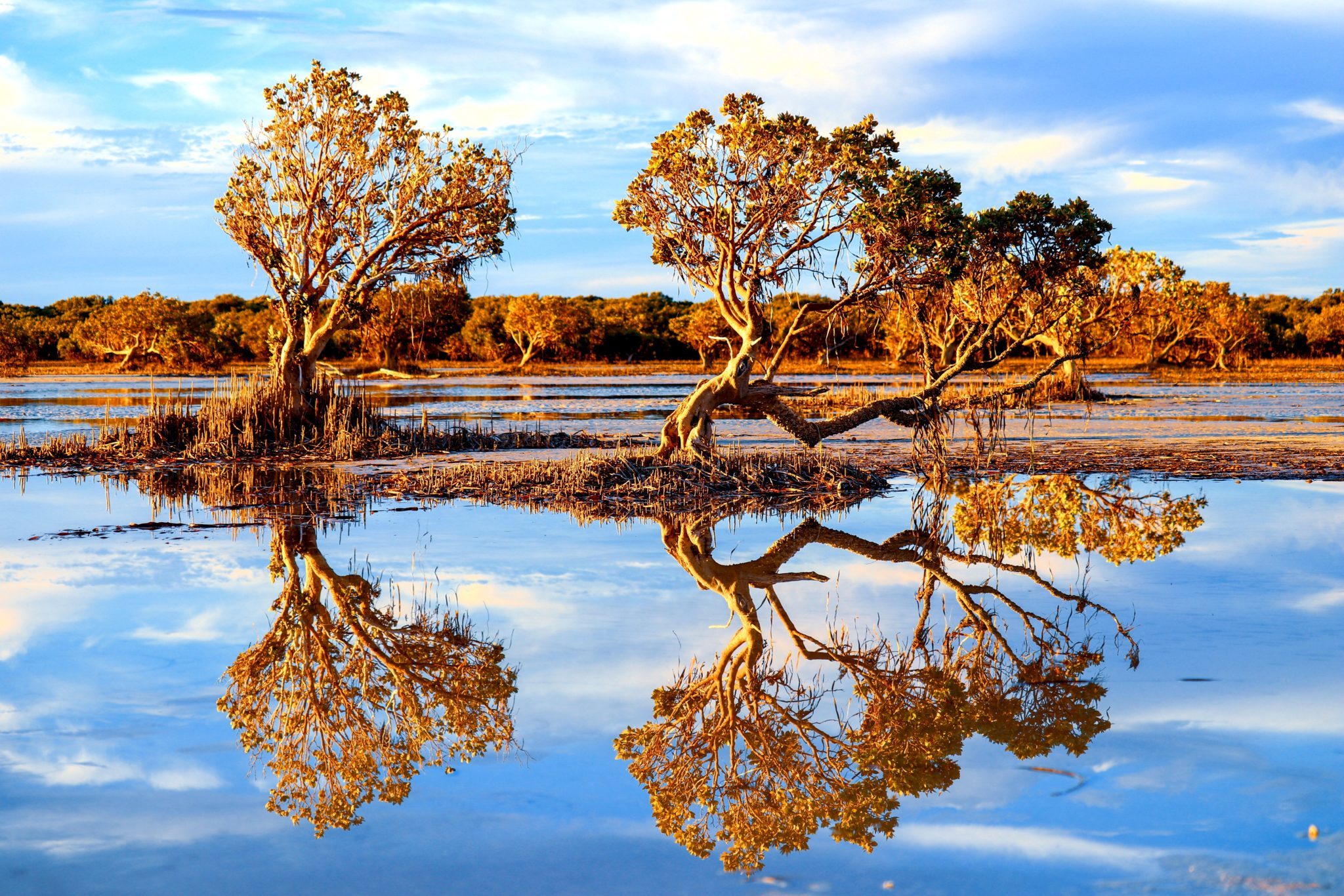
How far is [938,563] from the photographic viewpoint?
10.8 m

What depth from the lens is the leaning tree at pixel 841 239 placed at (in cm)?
1541

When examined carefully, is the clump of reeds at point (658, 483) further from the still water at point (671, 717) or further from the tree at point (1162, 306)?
the tree at point (1162, 306)

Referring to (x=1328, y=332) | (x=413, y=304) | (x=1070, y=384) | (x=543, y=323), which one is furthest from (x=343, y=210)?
(x=1328, y=332)

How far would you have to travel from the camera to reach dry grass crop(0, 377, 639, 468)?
66.2 ft

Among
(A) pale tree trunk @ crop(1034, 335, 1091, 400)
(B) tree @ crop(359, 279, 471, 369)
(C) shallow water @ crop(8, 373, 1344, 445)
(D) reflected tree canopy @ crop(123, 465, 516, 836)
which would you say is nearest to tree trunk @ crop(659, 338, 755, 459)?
(C) shallow water @ crop(8, 373, 1344, 445)

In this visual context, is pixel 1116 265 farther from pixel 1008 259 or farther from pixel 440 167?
pixel 440 167

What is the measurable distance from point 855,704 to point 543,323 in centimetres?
6089

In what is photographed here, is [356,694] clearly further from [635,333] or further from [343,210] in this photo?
[635,333]

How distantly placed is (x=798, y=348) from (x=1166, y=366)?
2172 centimetres

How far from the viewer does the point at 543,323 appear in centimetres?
6625

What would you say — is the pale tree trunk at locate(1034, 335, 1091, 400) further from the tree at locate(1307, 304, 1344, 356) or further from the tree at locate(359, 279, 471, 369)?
the tree at locate(1307, 304, 1344, 356)

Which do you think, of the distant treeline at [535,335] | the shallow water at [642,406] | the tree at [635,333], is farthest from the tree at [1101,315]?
the tree at [635,333]

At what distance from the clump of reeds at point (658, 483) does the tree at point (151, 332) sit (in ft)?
170

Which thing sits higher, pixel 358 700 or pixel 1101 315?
pixel 1101 315
